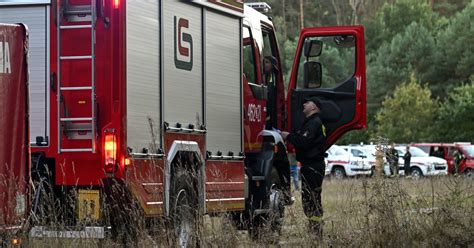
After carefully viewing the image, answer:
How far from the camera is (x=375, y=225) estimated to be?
31.1 ft

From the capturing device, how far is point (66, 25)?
34.4 feet

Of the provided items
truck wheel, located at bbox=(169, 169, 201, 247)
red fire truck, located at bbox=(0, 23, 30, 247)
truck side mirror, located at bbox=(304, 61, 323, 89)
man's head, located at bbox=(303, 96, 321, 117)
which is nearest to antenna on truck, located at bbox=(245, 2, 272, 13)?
truck side mirror, located at bbox=(304, 61, 323, 89)

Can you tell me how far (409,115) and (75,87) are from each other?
57079 millimetres

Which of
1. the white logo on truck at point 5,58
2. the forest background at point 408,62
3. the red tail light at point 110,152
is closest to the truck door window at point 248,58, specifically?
the red tail light at point 110,152

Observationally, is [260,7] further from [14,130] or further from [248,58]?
[14,130]

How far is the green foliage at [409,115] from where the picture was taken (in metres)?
65.3

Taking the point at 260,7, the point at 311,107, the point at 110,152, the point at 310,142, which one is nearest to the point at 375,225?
the point at 110,152

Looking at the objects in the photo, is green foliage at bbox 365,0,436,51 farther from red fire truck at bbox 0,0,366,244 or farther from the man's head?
red fire truck at bbox 0,0,366,244

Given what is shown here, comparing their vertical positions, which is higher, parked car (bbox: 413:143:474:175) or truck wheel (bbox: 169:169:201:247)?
parked car (bbox: 413:143:474:175)

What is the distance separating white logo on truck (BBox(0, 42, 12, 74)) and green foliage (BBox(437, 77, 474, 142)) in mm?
56792

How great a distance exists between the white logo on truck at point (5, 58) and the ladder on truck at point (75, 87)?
1549mm

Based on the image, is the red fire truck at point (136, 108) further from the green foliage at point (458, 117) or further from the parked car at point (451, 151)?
the green foliage at point (458, 117)

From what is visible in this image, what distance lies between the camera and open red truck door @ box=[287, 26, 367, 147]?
47.5ft

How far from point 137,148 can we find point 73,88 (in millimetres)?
863
